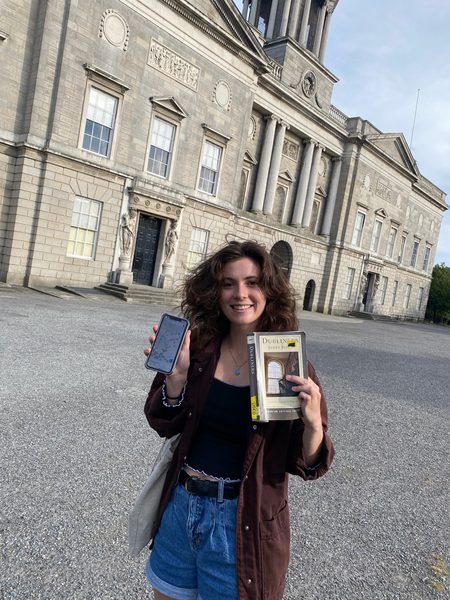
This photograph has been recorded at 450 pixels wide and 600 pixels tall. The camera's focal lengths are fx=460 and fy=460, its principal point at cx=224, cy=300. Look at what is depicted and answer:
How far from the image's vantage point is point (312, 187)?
31047 millimetres

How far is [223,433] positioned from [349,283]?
34.4 metres

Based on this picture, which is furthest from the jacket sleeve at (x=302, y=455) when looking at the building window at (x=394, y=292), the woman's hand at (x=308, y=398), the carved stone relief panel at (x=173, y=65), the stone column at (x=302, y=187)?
the building window at (x=394, y=292)

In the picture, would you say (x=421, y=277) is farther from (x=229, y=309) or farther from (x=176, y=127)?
(x=229, y=309)

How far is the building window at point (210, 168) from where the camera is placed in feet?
73.6

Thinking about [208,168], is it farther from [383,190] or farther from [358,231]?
[383,190]

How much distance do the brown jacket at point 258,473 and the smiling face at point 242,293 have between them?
0.62ft

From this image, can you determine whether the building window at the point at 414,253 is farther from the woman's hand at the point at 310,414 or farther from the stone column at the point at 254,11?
the woman's hand at the point at 310,414


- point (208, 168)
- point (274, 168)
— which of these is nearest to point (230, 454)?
point (208, 168)

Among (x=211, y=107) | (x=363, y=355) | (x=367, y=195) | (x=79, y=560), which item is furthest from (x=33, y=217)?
(x=367, y=195)

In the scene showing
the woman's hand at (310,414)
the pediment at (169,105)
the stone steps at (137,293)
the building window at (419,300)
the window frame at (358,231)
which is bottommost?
the stone steps at (137,293)

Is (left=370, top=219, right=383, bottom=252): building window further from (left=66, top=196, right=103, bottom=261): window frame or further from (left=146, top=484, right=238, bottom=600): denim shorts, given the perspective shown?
(left=146, top=484, right=238, bottom=600): denim shorts

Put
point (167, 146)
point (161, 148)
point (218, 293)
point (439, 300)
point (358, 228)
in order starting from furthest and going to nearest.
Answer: point (439, 300) → point (358, 228) → point (167, 146) → point (161, 148) → point (218, 293)

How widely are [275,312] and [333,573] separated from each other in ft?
6.35

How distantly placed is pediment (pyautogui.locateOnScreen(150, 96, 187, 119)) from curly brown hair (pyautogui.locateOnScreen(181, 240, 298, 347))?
19.3 metres
